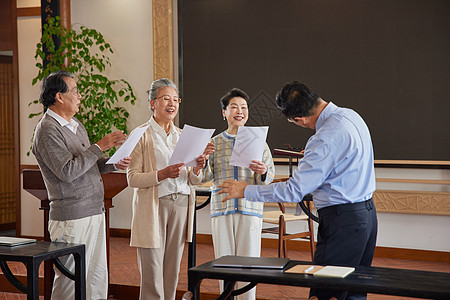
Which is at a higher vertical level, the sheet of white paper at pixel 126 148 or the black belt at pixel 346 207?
the sheet of white paper at pixel 126 148

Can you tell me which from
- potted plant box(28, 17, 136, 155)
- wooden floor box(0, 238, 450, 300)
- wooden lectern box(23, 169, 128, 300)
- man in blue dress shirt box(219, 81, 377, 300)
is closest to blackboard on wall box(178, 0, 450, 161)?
potted plant box(28, 17, 136, 155)

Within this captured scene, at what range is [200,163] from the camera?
3.46 metres

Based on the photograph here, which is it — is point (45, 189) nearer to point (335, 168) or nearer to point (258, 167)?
point (258, 167)

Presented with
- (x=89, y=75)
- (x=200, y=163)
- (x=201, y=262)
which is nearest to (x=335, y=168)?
(x=200, y=163)

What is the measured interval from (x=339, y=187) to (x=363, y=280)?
1.81ft

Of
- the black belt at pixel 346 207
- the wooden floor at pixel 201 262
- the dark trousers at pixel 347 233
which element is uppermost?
the black belt at pixel 346 207

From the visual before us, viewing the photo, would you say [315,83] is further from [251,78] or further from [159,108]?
[159,108]

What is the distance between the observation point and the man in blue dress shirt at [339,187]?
2.60 meters

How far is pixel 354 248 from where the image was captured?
2.62 metres

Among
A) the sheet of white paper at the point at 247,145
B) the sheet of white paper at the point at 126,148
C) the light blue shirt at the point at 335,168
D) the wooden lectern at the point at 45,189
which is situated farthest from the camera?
the wooden lectern at the point at 45,189

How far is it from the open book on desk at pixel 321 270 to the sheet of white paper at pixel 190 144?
3.63 feet

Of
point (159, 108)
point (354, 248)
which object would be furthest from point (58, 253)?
point (354, 248)

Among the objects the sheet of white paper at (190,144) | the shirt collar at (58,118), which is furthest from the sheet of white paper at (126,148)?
the shirt collar at (58,118)

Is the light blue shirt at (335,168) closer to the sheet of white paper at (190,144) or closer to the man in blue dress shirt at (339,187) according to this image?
the man in blue dress shirt at (339,187)
